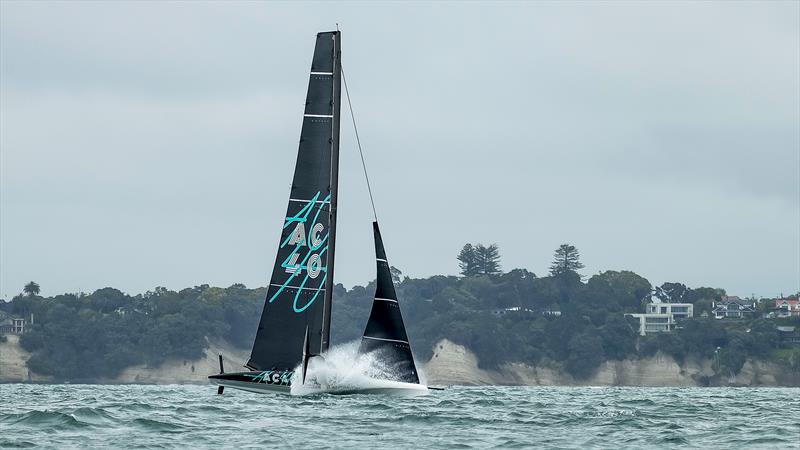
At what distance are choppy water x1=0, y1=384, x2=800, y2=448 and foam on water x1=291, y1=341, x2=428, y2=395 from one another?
0.42 meters

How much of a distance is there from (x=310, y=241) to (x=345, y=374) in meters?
4.19

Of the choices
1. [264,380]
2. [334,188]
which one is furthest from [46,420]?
[334,188]

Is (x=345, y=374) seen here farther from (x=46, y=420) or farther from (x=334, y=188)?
(x=46, y=420)

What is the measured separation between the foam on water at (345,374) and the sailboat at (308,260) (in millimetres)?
69

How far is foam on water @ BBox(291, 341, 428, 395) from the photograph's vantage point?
1662 inches

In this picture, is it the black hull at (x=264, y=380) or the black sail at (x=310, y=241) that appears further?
the black sail at (x=310, y=241)

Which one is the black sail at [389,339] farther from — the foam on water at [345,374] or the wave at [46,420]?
the wave at [46,420]

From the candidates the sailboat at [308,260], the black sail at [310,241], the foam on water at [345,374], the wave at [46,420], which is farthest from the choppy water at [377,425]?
the black sail at [310,241]

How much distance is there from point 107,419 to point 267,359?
8.36 metres

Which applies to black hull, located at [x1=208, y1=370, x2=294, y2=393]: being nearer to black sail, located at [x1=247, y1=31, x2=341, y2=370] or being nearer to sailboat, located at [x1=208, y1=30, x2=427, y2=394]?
sailboat, located at [x1=208, y1=30, x2=427, y2=394]

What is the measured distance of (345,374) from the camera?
42625 mm

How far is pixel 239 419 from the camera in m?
35.4

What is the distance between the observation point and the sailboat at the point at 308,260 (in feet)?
139

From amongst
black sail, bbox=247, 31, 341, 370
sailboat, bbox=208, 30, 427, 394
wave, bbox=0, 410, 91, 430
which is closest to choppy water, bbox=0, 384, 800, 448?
wave, bbox=0, 410, 91, 430
